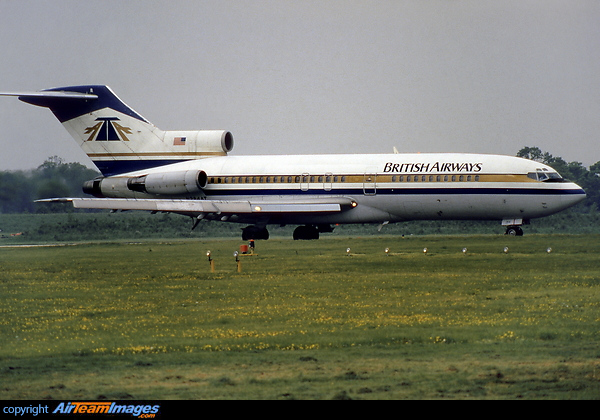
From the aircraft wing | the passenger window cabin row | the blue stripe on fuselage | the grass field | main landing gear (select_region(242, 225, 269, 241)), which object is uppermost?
the passenger window cabin row

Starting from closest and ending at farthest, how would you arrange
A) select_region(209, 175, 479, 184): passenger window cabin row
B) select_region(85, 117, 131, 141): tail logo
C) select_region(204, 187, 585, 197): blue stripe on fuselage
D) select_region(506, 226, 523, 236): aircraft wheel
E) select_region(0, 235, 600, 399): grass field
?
1. select_region(0, 235, 600, 399): grass field
2. select_region(204, 187, 585, 197): blue stripe on fuselage
3. select_region(209, 175, 479, 184): passenger window cabin row
4. select_region(506, 226, 523, 236): aircraft wheel
5. select_region(85, 117, 131, 141): tail logo

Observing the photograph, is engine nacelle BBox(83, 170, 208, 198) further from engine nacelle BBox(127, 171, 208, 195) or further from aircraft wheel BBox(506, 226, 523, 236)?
aircraft wheel BBox(506, 226, 523, 236)

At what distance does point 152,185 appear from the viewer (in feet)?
163

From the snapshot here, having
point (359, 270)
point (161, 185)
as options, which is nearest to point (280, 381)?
point (359, 270)

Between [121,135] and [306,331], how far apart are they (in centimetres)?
3880

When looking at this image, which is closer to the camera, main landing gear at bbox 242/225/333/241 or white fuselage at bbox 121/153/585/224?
white fuselage at bbox 121/153/585/224

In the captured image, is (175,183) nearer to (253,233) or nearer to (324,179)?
(253,233)

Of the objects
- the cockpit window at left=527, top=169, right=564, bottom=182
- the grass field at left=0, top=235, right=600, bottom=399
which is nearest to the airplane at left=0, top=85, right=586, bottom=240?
the cockpit window at left=527, top=169, right=564, bottom=182

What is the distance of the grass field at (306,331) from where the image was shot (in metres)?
11.5

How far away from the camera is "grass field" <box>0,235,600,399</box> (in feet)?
37.6

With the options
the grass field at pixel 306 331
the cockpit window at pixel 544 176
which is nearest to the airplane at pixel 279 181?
the cockpit window at pixel 544 176

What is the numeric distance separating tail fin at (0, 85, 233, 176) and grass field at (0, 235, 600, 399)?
2205 cm

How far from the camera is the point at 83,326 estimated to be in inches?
665
